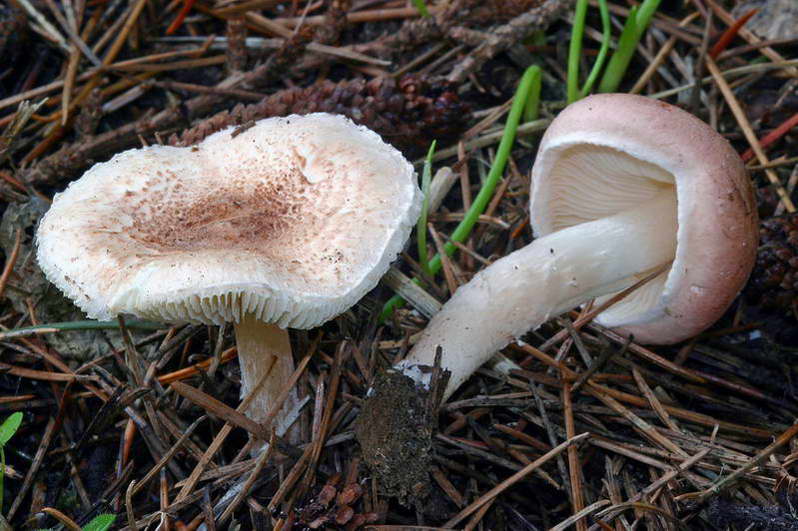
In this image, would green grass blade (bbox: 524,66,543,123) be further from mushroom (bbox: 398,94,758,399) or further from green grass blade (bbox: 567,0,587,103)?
mushroom (bbox: 398,94,758,399)

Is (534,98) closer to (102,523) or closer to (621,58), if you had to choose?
(621,58)

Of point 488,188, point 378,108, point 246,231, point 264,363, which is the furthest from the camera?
point 378,108

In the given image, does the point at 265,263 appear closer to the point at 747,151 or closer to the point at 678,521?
the point at 678,521

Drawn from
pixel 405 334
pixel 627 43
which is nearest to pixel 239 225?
pixel 405 334

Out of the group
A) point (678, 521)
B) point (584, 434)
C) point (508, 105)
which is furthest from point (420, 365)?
point (508, 105)

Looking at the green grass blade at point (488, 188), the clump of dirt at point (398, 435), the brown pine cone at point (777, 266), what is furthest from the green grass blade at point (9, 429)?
the brown pine cone at point (777, 266)

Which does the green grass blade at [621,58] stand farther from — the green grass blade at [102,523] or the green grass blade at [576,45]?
the green grass blade at [102,523]
